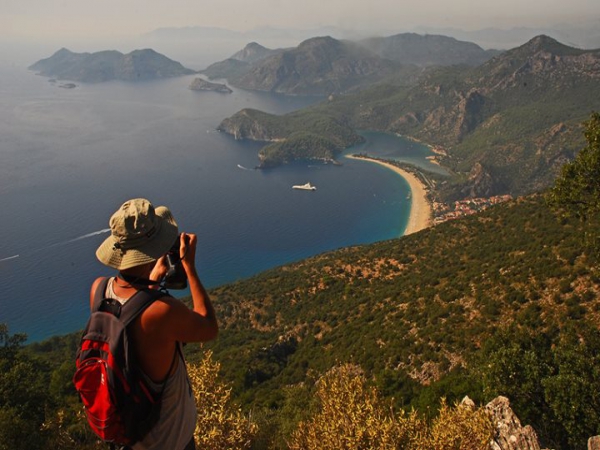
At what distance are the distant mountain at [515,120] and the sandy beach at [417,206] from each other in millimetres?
6603

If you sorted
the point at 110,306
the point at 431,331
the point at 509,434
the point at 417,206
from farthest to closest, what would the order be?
the point at 417,206 < the point at 431,331 < the point at 509,434 < the point at 110,306

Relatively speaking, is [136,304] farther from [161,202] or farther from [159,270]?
[161,202]

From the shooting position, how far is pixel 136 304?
2.40 meters

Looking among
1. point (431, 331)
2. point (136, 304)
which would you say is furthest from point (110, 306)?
point (431, 331)

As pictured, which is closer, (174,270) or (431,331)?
(174,270)

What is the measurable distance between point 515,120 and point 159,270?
173 m

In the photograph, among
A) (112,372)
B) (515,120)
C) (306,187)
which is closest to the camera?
(112,372)

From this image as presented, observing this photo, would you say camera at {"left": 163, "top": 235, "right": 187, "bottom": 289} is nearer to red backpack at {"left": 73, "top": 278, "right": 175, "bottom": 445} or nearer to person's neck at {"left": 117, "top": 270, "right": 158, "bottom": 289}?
person's neck at {"left": 117, "top": 270, "right": 158, "bottom": 289}

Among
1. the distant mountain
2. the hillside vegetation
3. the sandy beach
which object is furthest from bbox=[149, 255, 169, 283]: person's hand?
the distant mountain

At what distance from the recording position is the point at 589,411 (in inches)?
446

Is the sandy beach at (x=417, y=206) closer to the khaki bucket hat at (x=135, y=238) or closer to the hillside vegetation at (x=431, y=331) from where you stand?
the hillside vegetation at (x=431, y=331)

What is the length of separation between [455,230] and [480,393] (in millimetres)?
31296

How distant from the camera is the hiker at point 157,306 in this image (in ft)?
8.02

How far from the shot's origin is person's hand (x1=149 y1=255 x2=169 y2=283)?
2888 millimetres
